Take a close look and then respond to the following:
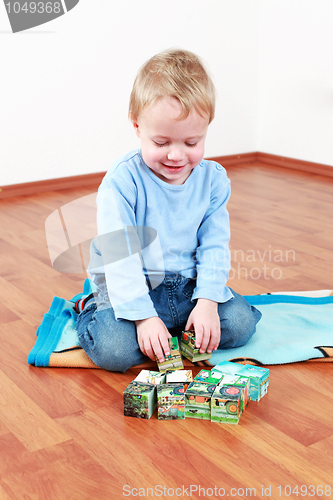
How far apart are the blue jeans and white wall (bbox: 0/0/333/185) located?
162cm

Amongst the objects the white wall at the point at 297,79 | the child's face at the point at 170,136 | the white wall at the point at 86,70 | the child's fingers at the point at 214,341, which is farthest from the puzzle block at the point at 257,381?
the white wall at the point at 297,79

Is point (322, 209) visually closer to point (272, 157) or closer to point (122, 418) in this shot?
point (272, 157)

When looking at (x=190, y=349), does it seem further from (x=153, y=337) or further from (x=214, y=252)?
(x=214, y=252)

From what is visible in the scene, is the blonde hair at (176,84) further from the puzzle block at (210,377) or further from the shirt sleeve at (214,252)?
the puzzle block at (210,377)

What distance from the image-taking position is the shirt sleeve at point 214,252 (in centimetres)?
112

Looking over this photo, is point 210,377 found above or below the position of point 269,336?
above

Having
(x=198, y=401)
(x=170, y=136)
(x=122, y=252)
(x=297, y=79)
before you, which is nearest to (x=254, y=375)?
(x=198, y=401)

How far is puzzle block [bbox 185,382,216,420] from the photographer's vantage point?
2.93 ft

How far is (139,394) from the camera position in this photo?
89 cm

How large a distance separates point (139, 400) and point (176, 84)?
21.8 inches

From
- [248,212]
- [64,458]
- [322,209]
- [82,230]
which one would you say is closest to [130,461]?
[64,458]

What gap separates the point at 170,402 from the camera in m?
0.90

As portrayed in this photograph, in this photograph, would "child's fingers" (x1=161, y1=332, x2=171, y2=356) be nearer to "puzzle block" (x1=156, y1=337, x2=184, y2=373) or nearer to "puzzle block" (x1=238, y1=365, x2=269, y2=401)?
"puzzle block" (x1=156, y1=337, x2=184, y2=373)

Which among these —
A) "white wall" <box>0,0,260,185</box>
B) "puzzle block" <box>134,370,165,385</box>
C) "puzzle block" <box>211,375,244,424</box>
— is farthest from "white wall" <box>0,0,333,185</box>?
"puzzle block" <box>211,375,244,424</box>
